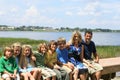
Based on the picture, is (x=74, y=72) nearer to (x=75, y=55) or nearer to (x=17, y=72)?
(x=75, y=55)

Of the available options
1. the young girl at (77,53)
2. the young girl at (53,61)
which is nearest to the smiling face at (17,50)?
the young girl at (53,61)

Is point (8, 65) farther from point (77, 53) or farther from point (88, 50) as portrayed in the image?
point (88, 50)

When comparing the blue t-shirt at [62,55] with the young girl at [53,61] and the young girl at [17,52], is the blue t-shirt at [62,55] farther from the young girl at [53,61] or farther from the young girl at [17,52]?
the young girl at [17,52]

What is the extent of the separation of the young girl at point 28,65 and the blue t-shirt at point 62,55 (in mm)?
825

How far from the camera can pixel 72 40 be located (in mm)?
8227

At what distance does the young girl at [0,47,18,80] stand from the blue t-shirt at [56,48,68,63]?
134 cm

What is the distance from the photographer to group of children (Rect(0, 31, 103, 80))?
6.90 metres

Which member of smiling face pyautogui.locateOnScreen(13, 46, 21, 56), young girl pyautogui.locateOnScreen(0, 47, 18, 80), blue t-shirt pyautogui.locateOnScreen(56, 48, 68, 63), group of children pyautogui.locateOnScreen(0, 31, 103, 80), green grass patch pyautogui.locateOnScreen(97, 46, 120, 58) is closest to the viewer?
young girl pyautogui.locateOnScreen(0, 47, 18, 80)

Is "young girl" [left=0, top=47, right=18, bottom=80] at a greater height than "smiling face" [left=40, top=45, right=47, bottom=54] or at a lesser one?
lesser

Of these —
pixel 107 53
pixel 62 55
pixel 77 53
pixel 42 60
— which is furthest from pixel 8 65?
pixel 107 53

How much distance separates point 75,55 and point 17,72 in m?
1.84

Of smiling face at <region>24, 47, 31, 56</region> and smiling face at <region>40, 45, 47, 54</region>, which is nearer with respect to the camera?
smiling face at <region>24, 47, 31, 56</region>

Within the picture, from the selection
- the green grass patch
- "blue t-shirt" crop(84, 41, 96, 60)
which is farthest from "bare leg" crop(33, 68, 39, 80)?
the green grass patch

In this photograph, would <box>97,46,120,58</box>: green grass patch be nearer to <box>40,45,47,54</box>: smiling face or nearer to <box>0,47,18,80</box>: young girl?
<box>40,45,47,54</box>: smiling face
